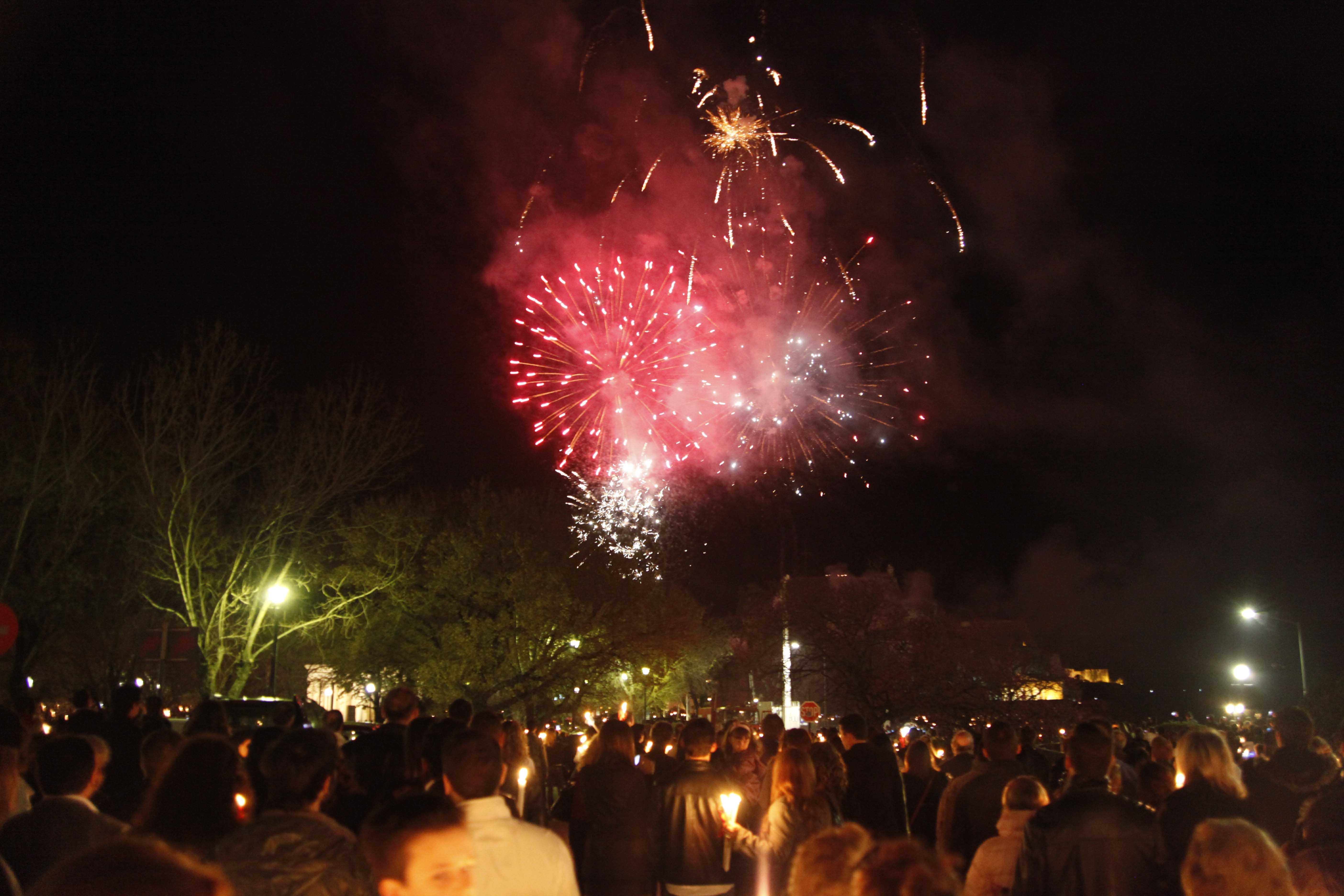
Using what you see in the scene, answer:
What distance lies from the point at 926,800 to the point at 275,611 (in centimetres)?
2251

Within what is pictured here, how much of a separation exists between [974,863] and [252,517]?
25083mm

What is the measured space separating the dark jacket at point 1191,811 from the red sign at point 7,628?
9.81 m

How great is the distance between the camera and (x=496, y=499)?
34344mm

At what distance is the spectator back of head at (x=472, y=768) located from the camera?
4.00m

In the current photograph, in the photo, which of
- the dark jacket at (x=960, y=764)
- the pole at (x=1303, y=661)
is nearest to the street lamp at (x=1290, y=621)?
the pole at (x=1303, y=661)

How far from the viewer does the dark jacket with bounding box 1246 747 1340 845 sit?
22.0 ft

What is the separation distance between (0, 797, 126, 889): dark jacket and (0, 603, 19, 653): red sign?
615 cm

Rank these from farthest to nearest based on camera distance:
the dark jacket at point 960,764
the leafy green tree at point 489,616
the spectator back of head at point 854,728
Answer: the leafy green tree at point 489,616 → the dark jacket at point 960,764 → the spectator back of head at point 854,728

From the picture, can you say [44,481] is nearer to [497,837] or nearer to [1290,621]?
[497,837]

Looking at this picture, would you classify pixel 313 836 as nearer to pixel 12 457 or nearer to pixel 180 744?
pixel 180 744

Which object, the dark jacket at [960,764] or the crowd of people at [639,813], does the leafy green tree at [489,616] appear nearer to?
the crowd of people at [639,813]

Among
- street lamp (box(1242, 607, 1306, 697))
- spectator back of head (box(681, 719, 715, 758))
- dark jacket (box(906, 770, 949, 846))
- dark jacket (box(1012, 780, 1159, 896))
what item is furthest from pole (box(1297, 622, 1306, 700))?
dark jacket (box(1012, 780, 1159, 896))

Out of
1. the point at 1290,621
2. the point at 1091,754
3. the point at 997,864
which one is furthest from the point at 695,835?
the point at 1290,621

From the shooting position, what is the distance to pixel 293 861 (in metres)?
3.47
